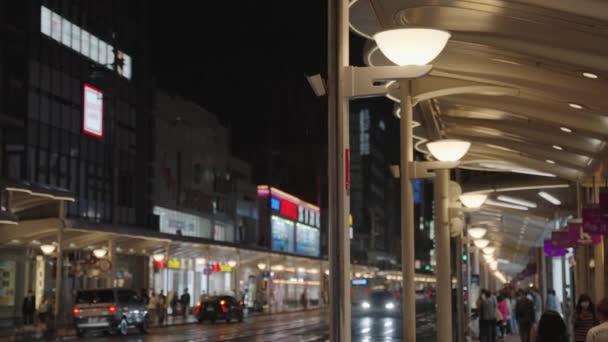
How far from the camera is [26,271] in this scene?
53.4 meters

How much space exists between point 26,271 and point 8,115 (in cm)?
818

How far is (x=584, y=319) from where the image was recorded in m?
13.3

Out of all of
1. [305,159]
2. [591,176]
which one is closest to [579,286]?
[591,176]

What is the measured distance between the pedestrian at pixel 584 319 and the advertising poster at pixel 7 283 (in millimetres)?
41827

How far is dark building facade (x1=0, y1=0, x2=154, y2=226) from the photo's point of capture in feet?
178

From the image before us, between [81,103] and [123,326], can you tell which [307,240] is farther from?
[123,326]

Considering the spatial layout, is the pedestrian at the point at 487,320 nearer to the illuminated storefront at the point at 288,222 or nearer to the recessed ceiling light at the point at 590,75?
the recessed ceiling light at the point at 590,75

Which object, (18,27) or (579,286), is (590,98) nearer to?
(579,286)

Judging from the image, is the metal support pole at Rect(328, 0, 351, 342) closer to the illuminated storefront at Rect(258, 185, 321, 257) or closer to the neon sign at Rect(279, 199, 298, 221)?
the illuminated storefront at Rect(258, 185, 321, 257)

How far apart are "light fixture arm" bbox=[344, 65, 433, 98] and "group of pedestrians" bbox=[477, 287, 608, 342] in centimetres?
251

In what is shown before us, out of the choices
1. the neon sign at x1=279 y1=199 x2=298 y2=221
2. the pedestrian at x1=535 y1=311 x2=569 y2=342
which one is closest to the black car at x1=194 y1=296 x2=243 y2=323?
→ the pedestrian at x1=535 y1=311 x2=569 y2=342

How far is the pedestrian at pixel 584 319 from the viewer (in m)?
13.2

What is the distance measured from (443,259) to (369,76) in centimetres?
1365

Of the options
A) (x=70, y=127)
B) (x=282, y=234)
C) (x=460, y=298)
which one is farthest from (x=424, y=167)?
(x=282, y=234)
